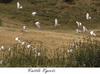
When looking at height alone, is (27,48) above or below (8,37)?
above

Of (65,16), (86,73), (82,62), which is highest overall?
(86,73)

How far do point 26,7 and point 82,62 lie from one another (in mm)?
12395

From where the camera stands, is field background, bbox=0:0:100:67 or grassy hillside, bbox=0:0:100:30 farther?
grassy hillside, bbox=0:0:100:30

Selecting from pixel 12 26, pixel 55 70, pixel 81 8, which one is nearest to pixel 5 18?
pixel 12 26

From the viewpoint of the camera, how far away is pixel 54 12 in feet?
66.5

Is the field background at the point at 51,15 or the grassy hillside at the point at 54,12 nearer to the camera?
the field background at the point at 51,15

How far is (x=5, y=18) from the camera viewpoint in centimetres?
1905

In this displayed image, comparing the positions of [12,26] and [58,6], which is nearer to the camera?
[12,26]

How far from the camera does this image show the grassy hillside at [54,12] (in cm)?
1898

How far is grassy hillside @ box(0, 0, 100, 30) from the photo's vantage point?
62.3 ft

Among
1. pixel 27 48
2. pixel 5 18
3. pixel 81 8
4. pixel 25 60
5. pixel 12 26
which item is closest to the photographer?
pixel 25 60

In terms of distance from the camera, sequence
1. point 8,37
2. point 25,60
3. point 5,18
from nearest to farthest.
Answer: point 25,60 < point 8,37 < point 5,18

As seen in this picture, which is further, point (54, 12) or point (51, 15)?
point (54, 12)

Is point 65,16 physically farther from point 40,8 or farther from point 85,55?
point 85,55
